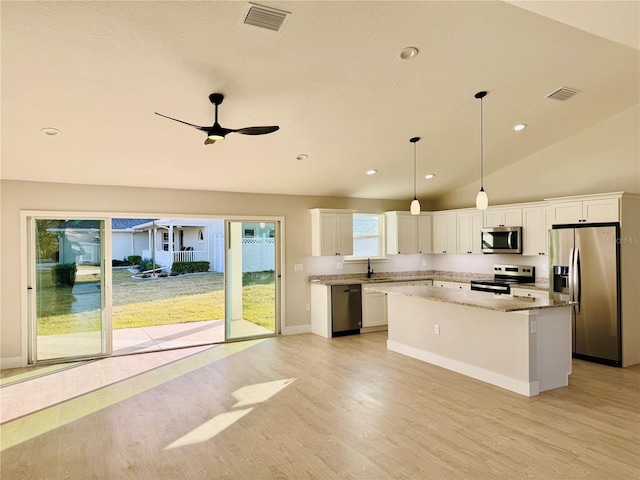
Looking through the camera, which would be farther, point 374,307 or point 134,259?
point 134,259

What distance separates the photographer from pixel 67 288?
5.83 m

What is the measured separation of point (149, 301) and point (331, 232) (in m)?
5.81

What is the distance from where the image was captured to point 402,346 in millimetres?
5973

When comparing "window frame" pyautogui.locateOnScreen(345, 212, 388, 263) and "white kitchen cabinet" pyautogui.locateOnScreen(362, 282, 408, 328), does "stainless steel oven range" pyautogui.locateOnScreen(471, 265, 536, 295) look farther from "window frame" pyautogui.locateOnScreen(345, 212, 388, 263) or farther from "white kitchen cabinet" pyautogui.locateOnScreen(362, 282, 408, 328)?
"window frame" pyautogui.locateOnScreen(345, 212, 388, 263)

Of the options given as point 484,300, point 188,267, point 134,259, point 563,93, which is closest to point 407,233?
point 484,300

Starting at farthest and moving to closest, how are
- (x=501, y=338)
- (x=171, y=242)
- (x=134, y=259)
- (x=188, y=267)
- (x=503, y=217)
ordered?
(x=134, y=259), (x=188, y=267), (x=171, y=242), (x=503, y=217), (x=501, y=338)

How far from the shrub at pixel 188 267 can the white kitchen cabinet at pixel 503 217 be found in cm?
918

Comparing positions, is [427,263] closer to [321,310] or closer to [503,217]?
[503,217]

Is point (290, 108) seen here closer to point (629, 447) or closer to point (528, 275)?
point (629, 447)

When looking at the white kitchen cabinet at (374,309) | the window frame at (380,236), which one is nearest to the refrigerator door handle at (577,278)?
the white kitchen cabinet at (374,309)

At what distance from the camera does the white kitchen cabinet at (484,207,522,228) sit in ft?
22.1

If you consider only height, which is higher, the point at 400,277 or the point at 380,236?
the point at 380,236

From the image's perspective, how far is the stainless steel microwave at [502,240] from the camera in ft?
21.9

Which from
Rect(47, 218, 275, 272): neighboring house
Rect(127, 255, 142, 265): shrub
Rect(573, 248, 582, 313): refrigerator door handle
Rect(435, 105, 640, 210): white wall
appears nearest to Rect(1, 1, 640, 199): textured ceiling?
Rect(435, 105, 640, 210): white wall
